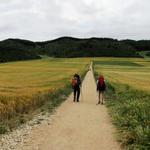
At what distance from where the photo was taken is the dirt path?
15.2m

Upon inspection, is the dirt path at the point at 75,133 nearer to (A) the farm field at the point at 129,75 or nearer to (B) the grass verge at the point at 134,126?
(B) the grass verge at the point at 134,126

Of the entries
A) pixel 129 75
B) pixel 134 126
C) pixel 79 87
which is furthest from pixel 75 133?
pixel 129 75

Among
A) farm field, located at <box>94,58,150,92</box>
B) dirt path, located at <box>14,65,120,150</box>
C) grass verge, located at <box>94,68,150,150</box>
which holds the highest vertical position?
grass verge, located at <box>94,68,150,150</box>

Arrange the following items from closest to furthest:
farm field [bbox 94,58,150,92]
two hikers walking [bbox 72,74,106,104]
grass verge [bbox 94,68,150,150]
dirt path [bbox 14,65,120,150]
→ grass verge [bbox 94,68,150,150] < dirt path [bbox 14,65,120,150] < two hikers walking [bbox 72,74,106,104] < farm field [bbox 94,58,150,92]

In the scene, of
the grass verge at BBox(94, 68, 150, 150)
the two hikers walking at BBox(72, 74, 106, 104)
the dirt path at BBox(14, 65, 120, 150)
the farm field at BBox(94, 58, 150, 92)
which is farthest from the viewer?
the farm field at BBox(94, 58, 150, 92)

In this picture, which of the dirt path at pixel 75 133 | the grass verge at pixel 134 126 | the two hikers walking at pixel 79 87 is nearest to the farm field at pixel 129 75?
the two hikers walking at pixel 79 87

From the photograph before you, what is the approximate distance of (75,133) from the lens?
17.6m

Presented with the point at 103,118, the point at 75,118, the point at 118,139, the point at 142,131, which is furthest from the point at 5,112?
the point at 142,131

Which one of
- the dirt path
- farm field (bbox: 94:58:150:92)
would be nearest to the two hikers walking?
the dirt path

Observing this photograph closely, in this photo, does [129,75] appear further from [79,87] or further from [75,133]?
[75,133]

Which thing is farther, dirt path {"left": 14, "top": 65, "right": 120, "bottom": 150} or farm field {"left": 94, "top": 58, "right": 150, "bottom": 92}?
farm field {"left": 94, "top": 58, "right": 150, "bottom": 92}

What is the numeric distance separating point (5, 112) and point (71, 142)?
6.10m

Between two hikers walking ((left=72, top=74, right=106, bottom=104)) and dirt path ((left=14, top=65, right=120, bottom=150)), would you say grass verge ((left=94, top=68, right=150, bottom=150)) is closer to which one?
dirt path ((left=14, top=65, right=120, bottom=150))

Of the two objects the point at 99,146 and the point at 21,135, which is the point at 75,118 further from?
the point at 99,146
